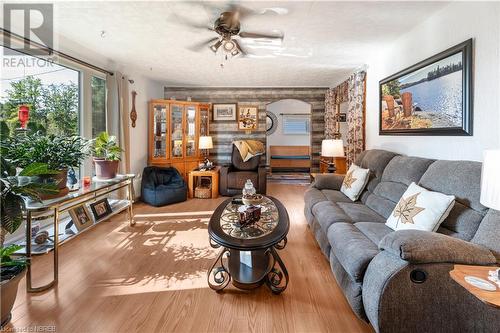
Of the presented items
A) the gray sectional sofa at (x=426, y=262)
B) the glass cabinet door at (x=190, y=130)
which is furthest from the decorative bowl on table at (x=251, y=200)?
the glass cabinet door at (x=190, y=130)

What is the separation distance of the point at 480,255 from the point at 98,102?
4515 millimetres

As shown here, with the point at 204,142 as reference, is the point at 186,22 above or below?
above

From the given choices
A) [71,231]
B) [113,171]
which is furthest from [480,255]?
[113,171]

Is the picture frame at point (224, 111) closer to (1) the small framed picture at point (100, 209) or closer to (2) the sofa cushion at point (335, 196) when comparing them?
(2) the sofa cushion at point (335, 196)

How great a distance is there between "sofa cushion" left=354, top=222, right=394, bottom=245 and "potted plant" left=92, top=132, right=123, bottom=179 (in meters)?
2.75

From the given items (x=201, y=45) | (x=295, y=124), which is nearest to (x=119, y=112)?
(x=201, y=45)

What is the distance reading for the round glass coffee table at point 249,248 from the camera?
181cm

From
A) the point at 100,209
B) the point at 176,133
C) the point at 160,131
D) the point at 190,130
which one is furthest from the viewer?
the point at 190,130

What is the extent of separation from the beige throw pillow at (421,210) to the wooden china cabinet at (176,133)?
4289 mm

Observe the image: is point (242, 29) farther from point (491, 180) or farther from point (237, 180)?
point (237, 180)

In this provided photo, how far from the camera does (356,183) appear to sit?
3.01m

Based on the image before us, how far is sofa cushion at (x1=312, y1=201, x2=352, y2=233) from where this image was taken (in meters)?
2.26

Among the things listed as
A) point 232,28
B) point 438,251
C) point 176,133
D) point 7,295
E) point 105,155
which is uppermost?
point 232,28

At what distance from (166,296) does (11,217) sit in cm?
117
